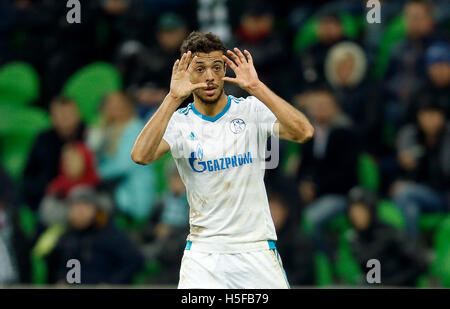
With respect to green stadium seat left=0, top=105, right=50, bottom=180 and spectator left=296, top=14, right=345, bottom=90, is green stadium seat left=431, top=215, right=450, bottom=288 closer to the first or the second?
spectator left=296, top=14, right=345, bottom=90

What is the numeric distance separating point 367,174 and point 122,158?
9.44ft

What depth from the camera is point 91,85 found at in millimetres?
11281

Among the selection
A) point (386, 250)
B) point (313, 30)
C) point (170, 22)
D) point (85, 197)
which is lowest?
point (386, 250)

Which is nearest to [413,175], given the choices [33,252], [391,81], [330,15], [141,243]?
[391,81]

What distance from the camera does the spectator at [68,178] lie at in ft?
34.2

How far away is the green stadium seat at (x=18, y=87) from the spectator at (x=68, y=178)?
120cm

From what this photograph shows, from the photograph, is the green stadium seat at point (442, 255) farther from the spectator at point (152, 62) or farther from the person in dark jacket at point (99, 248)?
the spectator at point (152, 62)

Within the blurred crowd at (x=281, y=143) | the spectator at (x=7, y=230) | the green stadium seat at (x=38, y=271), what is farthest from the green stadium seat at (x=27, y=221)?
the green stadium seat at (x=38, y=271)

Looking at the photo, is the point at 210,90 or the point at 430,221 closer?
the point at 210,90

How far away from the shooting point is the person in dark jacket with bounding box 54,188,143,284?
376 inches

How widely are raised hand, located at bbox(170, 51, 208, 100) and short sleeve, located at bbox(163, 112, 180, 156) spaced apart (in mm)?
353

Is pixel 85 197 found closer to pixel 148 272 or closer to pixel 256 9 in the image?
pixel 148 272

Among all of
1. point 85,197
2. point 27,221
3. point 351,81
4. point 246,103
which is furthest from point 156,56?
point 246,103
